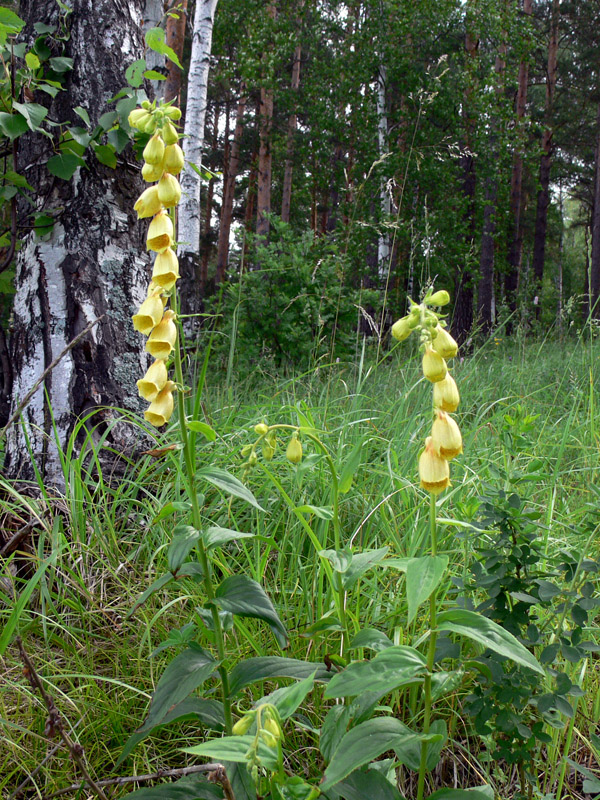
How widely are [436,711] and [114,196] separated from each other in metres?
1.96

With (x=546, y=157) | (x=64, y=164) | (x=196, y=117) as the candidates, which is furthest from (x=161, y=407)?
(x=546, y=157)

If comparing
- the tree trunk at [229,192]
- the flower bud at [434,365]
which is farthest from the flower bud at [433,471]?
the tree trunk at [229,192]

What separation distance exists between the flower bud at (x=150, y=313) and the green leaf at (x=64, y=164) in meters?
1.30

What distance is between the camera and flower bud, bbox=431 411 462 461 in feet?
2.59

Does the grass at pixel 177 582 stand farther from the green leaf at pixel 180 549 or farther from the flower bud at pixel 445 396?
the flower bud at pixel 445 396

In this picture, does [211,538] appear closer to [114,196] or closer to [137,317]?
[137,317]

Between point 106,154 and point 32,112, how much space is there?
256 millimetres

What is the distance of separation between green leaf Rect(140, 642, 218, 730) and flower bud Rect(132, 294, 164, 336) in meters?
0.54

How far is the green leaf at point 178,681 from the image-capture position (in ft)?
2.71

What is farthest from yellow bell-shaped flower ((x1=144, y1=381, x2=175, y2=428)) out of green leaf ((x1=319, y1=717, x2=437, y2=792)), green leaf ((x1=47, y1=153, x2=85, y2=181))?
green leaf ((x1=47, y1=153, x2=85, y2=181))

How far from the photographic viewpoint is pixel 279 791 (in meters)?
0.70

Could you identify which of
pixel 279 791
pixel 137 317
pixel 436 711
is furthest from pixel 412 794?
pixel 137 317

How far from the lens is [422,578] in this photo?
710mm

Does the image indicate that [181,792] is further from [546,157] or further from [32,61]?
[546,157]
